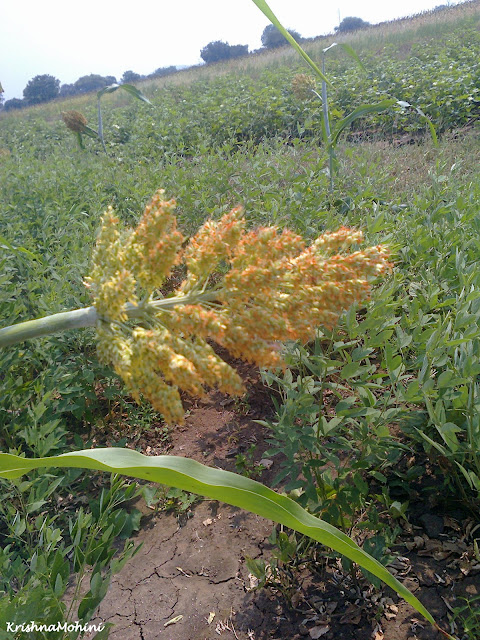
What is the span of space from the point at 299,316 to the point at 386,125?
8.48m

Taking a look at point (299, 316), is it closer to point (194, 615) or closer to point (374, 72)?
point (194, 615)

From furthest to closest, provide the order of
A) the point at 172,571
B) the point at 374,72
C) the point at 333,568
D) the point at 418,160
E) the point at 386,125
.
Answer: the point at 374,72
the point at 386,125
the point at 418,160
the point at 172,571
the point at 333,568

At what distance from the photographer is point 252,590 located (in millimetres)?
1825

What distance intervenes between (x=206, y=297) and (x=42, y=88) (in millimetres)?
44183

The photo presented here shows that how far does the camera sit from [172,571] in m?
1.96

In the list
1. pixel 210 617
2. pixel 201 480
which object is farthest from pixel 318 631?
pixel 201 480

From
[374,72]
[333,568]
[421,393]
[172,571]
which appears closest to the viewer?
[421,393]

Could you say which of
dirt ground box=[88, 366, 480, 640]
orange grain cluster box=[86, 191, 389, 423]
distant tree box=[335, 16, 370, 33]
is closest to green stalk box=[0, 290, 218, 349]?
orange grain cluster box=[86, 191, 389, 423]

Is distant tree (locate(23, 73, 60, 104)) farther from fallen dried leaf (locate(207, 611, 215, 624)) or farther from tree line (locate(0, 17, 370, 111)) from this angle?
fallen dried leaf (locate(207, 611, 215, 624))

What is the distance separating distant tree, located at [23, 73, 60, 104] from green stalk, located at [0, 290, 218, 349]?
40646 millimetres

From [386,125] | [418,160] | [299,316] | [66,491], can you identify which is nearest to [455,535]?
[299,316]

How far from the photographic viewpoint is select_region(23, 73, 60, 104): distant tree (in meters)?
37.0

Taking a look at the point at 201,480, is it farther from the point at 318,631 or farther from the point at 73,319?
the point at 318,631

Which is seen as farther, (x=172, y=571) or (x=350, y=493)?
(x=172, y=571)
